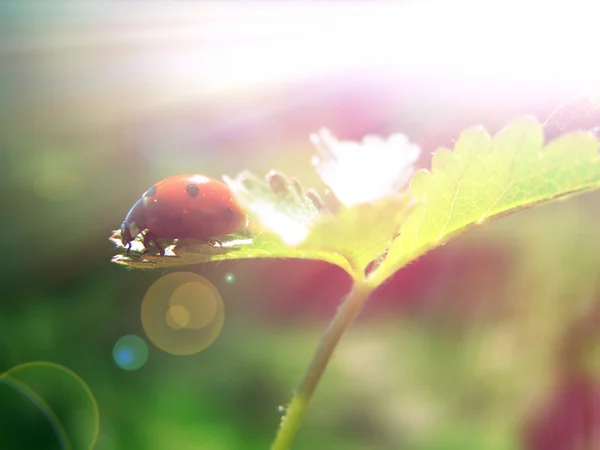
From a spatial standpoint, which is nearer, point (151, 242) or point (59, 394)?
point (151, 242)

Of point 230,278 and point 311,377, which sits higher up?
point 230,278

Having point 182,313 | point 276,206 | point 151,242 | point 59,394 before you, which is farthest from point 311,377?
point 182,313

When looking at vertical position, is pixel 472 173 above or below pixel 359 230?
above

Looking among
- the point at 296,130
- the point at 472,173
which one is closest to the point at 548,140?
the point at 472,173

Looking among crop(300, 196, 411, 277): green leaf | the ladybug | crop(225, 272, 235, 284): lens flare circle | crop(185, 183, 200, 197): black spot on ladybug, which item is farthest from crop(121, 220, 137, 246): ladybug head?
crop(225, 272, 235, 284): lens flare circle

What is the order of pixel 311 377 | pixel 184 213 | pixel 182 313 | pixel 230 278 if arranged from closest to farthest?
pixel 311 377
pixel 184 213
pixel 230 278
pixel 182 313

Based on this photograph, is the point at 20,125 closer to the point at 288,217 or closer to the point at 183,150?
the point at 183,150

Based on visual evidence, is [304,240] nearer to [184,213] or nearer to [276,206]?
[276,206]
